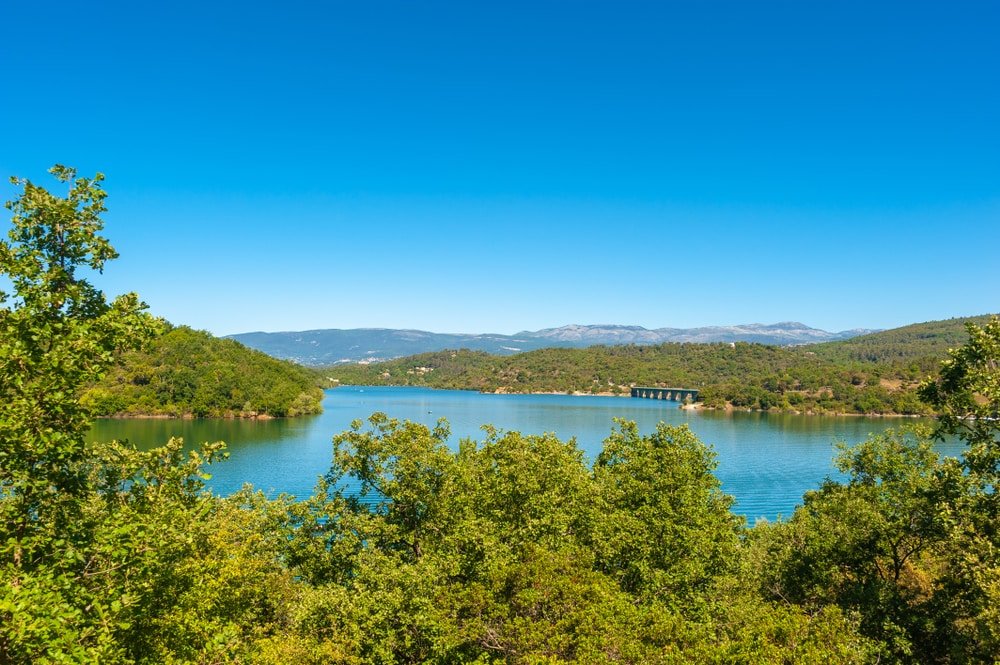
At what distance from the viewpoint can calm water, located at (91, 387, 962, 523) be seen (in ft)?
188

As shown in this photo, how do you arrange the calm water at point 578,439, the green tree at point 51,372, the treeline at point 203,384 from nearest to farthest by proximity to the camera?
the green tree at point 51,372, the calm water at point 578,439, the treeline at point 203,384

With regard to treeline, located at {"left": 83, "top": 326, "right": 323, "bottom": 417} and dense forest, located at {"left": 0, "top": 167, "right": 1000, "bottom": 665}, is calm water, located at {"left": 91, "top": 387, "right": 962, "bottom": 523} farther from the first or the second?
dense forest, located at {"left": 0, "top": 167, "right": 1000, "bottom": 665}

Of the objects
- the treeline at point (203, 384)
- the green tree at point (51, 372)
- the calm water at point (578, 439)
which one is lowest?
the calm water at point (578, 439)

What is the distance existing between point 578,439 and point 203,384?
78.1 meters

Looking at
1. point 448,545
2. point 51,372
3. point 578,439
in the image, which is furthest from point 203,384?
point 51,372

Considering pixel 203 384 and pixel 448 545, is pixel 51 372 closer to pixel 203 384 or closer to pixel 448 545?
pixel 448 545

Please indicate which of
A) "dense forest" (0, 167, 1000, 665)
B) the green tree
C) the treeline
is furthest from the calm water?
the green tree

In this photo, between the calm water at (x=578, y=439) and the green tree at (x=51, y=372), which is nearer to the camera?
the green tree at (x=51, y=372)

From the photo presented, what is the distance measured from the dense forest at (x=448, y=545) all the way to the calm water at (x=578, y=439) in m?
7.39

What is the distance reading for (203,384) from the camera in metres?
119

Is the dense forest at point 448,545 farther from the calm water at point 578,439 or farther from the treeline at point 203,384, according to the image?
the treeline at point 203,384

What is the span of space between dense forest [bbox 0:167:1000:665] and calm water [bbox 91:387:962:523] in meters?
7.39

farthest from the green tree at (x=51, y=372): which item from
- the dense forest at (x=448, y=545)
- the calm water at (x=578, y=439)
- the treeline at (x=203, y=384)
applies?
the treeline at (x=203, y=384)

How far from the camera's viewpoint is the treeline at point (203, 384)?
113062 mm
